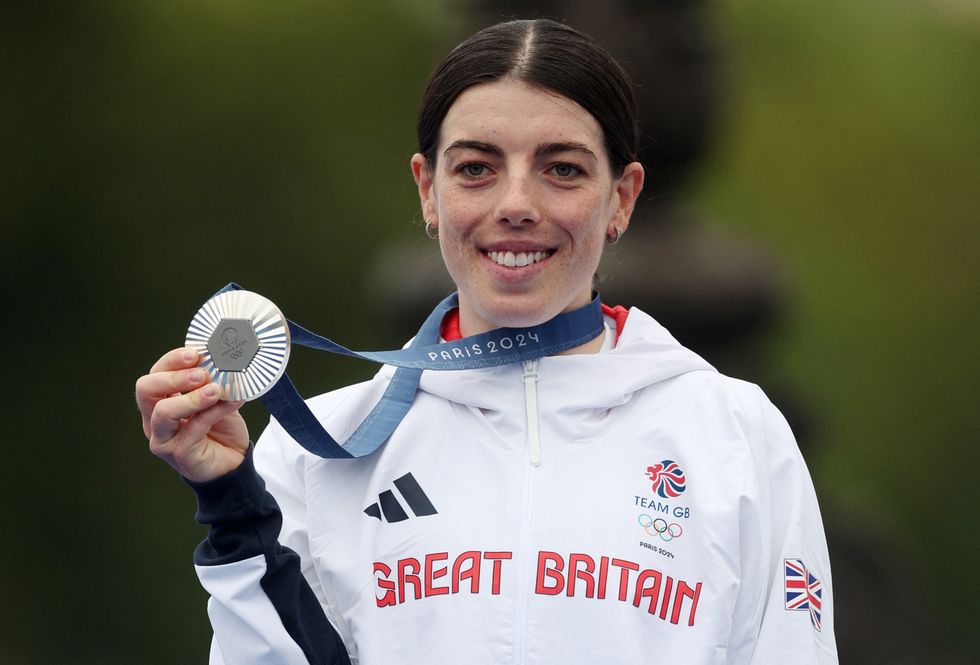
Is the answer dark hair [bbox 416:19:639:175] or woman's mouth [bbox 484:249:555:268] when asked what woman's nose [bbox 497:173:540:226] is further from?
dark hair [bbox 416:19:639:175]

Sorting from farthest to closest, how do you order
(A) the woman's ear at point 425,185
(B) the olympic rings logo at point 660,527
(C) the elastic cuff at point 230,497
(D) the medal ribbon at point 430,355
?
(A) the woman's ear at point 425,185 → (D) the medal ribbon at point 430,355 → (B) the olympic rings logo at point 660,527 → (C) the elastic cuff at point 230,497

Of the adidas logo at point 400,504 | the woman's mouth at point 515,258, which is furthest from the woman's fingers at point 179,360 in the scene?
the woman's mouth at point 515,258

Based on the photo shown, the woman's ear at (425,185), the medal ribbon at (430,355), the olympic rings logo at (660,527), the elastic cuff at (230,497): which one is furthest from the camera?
the woman's ear at (425,185)

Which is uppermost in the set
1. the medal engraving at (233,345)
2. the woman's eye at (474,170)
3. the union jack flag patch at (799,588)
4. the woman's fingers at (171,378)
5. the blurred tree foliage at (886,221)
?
the blurred tree foliage at (886,221)

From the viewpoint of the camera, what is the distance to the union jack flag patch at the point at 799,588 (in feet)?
9.02

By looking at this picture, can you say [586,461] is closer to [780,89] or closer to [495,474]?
[495,474]

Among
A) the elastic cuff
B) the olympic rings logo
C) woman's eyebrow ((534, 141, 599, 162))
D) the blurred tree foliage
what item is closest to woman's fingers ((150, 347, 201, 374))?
the elastic cuff

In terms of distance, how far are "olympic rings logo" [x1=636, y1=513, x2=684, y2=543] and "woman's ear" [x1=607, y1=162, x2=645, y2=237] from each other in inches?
24.2

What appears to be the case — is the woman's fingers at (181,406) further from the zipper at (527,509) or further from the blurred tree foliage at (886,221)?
the blurred tree foliage at (886,221)

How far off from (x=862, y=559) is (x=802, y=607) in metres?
2.23

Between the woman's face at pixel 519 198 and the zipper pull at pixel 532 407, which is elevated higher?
the woman's face at pixel 519 198

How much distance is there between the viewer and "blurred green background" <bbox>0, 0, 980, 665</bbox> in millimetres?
5926

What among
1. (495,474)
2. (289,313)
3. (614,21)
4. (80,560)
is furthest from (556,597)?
(80,560)

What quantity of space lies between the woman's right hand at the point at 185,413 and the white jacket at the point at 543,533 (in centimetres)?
5
